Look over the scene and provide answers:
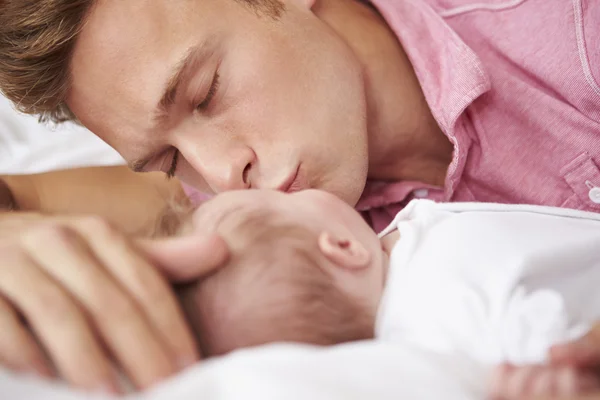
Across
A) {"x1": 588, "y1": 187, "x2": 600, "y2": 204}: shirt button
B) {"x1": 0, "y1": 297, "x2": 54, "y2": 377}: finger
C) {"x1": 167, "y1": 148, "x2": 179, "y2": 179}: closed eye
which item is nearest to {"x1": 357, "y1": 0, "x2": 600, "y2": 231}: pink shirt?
{"x1": 588, "y1": 187, "x2": 600, "y2": 204}: shirt button

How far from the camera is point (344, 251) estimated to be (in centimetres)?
77

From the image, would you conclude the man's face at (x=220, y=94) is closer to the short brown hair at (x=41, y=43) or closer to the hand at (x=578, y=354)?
the short brown hair at (x=41, y=43)

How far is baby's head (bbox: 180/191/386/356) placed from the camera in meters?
0.67

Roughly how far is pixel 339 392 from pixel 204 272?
9.7 inches

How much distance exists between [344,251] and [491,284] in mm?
195

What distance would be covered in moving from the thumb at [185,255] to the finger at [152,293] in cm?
3

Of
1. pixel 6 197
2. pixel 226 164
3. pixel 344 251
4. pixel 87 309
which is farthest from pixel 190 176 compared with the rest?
pixel 87 309

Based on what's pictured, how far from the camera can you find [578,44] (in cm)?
115

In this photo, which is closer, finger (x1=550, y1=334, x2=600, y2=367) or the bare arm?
finger (x1=550, y1=334, x2=600, y2=367)

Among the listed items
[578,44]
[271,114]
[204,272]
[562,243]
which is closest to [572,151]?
[578,44]

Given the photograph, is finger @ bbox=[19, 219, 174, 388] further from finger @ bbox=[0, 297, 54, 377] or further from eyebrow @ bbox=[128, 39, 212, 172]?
eyebrow @ bbox=[128, 39, 212, 172]

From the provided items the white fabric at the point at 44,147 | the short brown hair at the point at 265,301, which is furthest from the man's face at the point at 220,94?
the white fabric at the point at 44,147

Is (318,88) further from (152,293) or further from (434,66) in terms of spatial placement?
(152,293)

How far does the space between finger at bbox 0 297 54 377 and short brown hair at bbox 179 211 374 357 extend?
18 cm
